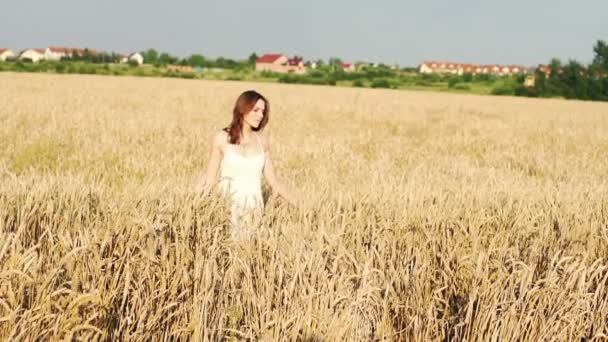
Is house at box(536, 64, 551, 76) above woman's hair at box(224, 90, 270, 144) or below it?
above

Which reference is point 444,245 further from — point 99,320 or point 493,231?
point 99,320

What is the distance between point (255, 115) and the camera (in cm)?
447

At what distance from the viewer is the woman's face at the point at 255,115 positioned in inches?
175

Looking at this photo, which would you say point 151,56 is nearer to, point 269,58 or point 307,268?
point 269,58

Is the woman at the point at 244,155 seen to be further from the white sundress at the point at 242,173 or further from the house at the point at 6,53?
the house at the point at 6,53

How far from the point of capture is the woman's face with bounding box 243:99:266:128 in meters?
4.46

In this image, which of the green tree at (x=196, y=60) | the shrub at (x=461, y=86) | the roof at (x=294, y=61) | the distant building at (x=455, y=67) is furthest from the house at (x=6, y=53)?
the shrub at (x=461, y=86)

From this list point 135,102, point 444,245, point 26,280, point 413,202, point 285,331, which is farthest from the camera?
point 135,102

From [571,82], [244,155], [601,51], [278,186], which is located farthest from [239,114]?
[601,51]

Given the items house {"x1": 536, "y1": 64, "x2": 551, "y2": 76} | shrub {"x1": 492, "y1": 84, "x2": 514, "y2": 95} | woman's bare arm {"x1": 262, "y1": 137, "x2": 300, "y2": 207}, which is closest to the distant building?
house {"x1": 536, "y1": 64, "x2": 551, "y2": 76}

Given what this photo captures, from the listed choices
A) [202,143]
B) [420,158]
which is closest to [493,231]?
[420,158]

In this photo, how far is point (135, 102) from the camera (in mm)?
20828

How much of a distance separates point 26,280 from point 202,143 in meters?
7.28

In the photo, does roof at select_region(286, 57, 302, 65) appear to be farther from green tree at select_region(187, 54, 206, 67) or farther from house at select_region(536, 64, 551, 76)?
house at select_region(536, 64, 551, 76)
